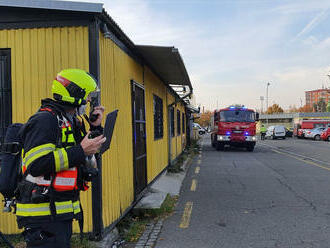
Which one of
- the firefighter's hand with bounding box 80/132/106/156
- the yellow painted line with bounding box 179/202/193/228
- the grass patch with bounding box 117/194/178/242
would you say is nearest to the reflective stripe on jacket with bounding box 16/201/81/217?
the firefighter's hand with bounding box 80/132/106/156

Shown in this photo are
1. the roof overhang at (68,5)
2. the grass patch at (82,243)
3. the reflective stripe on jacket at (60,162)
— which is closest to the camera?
the reflective stripe on jacket at (60,162)

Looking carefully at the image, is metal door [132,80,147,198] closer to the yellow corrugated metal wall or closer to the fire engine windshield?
the yellow corrugated metal wall

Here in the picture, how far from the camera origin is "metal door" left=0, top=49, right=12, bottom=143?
185 inches

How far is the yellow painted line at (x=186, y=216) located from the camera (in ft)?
18.7

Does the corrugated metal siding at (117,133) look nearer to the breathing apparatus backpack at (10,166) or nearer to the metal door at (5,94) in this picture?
the metal door at (5,94)

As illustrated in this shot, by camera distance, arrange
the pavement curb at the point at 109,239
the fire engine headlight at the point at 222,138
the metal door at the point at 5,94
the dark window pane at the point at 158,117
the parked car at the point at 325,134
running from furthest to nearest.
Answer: the parked car at the point at 325,134
the fire engine headlight at the point at 222,138
the dark window pane at the point at 158,117
the metal door at the point at 5,94
the pavement curb at the point at 109,239

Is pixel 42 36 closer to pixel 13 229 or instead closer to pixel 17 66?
pixel 17 66

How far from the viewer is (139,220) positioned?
5996 mm

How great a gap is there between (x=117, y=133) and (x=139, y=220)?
1.72 m

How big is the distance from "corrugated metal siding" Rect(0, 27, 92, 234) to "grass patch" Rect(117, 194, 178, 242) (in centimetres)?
87

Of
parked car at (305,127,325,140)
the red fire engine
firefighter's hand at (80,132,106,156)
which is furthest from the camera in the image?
parked car at (305,127,325,140)

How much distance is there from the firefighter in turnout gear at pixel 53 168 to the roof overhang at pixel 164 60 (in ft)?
13.7

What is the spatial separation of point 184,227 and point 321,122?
136ft

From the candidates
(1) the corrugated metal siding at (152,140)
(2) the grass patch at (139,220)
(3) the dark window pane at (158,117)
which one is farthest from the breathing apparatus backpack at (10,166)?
(3) the dark window pane at (158,117)
